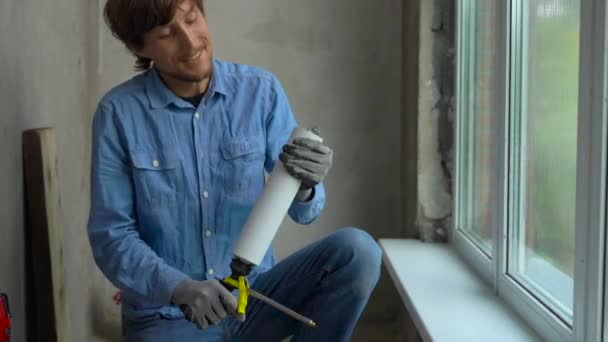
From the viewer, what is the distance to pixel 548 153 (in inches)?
57.5

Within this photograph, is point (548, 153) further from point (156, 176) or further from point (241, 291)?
point (156, 176)

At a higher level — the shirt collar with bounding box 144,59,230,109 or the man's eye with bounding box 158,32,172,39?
the man's eye with bounding box 158,32,172,39

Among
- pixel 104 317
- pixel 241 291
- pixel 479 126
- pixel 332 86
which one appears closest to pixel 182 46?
pixel 241 291

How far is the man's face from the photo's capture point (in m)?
1.43

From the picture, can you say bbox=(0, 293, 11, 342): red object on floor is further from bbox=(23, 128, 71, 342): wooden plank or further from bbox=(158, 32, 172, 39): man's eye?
bbox=(158, 32, 172, 39): man's eye

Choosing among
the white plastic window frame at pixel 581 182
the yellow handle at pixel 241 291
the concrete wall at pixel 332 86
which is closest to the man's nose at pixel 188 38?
the yellow handle at pixel 241 291

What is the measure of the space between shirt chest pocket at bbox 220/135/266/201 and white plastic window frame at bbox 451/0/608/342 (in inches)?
24.7

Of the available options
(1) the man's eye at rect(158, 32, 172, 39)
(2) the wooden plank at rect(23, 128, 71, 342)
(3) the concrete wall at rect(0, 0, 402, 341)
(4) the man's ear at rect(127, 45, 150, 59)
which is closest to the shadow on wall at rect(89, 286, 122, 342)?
(3) the concrete wall at rect(0, 0, 402, 341)

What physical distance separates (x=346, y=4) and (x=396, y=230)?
87cm

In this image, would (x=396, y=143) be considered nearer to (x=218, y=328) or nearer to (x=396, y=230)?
(x=396, y=230)

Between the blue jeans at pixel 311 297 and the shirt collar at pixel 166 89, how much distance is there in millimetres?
422

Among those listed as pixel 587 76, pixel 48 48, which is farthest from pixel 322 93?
pixel 587 76

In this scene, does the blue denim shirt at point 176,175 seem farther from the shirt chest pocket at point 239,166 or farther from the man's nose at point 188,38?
the man's nose at point 188,38

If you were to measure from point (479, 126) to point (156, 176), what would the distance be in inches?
39.5
